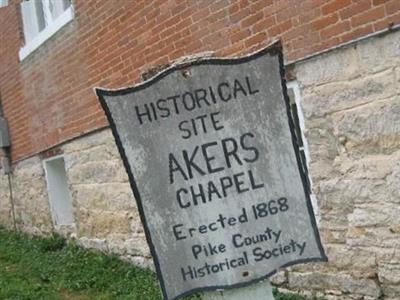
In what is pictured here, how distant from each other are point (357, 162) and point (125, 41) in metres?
3.06

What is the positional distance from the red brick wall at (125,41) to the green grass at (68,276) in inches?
56.1

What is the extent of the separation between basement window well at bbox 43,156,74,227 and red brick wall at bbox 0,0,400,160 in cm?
33

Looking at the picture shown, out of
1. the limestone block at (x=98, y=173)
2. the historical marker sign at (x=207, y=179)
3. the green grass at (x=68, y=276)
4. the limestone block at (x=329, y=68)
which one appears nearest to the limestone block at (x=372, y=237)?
the green grass at (x=68, y=276)

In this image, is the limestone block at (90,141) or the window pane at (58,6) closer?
the limestone block at (90,141)

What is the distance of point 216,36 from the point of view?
5199 millimetres

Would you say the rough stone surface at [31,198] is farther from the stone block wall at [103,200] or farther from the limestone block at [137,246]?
the limestone block at [137,246]

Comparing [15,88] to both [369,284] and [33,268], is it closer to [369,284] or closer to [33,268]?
[33,268]

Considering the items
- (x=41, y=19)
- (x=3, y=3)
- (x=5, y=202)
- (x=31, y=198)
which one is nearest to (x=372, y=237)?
(x=41, y=19)

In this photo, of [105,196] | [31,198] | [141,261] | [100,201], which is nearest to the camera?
[141,261]

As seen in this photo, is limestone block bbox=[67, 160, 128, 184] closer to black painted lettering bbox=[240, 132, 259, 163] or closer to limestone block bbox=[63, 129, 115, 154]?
limestone block bbox=[63, 129, 115, 154]

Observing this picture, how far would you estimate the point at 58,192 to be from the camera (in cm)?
887

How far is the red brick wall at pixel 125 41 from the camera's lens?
169 inches

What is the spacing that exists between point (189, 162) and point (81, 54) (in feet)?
16.7

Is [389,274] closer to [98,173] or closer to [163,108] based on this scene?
[163,108]
